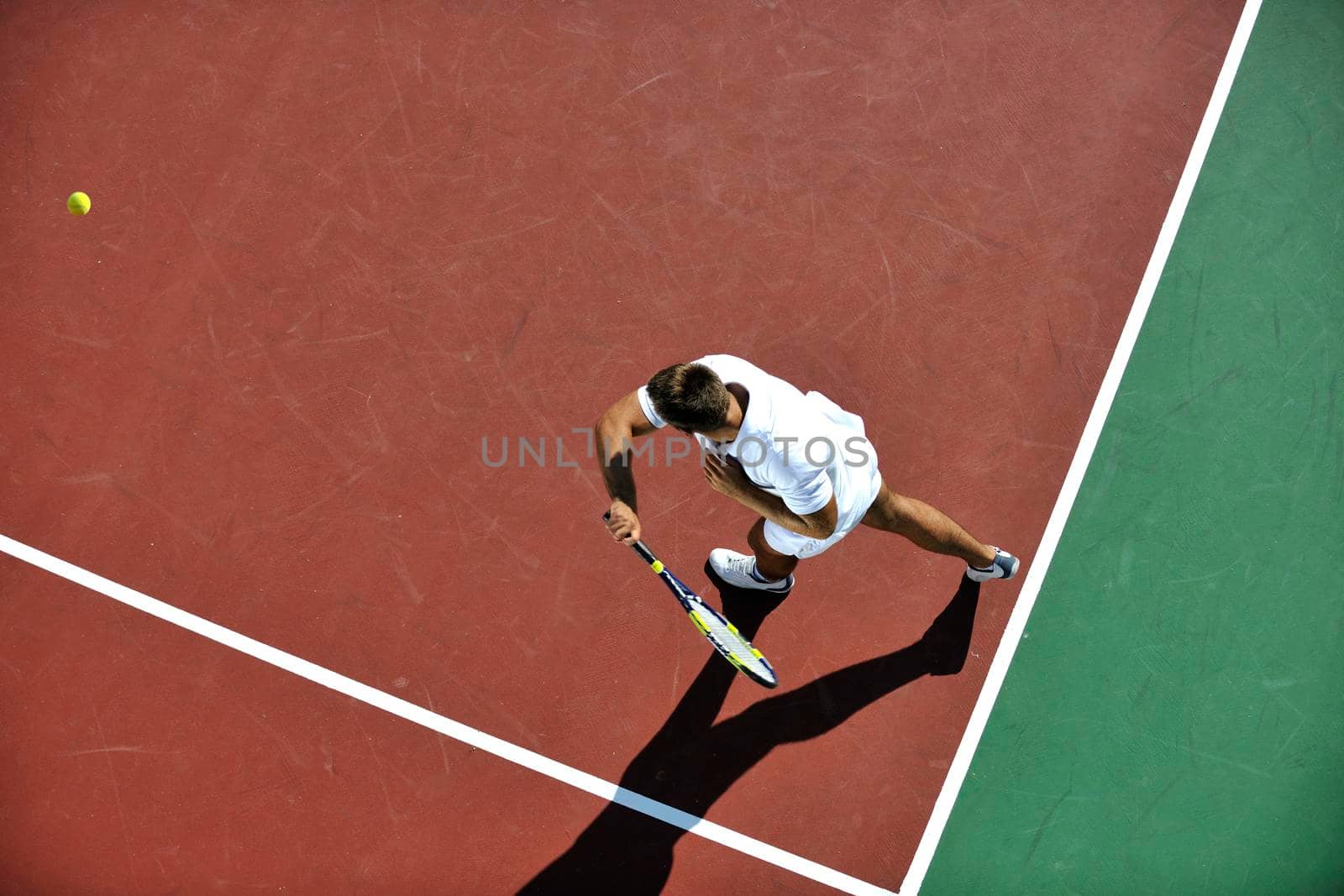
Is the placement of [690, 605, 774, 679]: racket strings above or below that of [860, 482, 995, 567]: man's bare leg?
below

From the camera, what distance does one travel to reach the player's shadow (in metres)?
4.73

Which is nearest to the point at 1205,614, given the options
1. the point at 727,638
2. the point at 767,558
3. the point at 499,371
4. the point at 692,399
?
the point at 767,558

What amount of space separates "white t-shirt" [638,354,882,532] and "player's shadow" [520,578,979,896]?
139 centimetres

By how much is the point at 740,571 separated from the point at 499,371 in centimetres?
176

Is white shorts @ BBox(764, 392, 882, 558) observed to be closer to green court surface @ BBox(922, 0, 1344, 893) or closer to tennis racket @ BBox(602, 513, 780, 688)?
tennis racket @ BBox(602, 513, 780, 688)

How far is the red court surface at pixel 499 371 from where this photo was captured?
15.6 feet

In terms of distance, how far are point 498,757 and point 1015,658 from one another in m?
2.85

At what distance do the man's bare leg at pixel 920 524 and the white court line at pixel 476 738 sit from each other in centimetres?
184

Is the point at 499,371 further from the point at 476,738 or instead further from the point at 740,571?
the point at 476,738

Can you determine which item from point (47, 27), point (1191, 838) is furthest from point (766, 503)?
point (47, 27)

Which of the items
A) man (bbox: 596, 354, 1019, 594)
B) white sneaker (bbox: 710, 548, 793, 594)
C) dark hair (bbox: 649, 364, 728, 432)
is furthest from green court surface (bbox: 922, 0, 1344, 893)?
dark hair (bbox: 649, 364, 728, 432)

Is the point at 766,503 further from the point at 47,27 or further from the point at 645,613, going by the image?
the point at 47,27

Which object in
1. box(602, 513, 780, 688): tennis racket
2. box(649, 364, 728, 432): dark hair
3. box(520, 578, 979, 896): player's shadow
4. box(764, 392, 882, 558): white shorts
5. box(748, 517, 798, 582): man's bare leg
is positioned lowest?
box(520, 578, 979, 896): player's shadow

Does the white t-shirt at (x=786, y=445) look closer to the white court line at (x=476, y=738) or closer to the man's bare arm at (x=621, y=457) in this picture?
the man's bare arm at (x=621, y=457)
